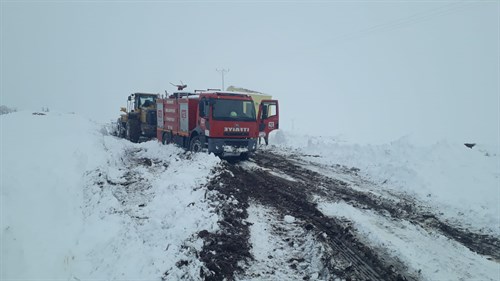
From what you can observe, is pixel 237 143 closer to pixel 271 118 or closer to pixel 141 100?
pixel 271 118

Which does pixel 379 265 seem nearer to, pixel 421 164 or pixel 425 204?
pixel 425 204

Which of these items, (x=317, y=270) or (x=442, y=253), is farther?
(x=442, y=253)

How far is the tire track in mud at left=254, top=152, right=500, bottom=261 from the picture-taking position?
6.64 metres

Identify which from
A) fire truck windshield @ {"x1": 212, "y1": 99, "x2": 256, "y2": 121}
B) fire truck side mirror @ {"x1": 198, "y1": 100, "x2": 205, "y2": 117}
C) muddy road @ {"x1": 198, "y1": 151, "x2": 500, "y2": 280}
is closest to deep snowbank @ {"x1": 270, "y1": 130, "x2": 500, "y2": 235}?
muddy road @ {"x1": 198, "y1": 151, "x2": 500, "y2": 280}

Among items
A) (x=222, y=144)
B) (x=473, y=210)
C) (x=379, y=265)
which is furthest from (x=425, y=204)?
(x=222, y=144)

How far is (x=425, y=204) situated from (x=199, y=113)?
9716 mm

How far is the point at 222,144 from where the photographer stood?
44.4 ft

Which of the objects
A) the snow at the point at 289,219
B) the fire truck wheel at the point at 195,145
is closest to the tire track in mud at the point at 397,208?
the snow at the point at 289,219

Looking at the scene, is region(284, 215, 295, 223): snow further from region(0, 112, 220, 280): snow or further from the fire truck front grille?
the fire truck front grille

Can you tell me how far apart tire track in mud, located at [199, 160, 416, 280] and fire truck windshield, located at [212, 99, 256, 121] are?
4397 millimetres

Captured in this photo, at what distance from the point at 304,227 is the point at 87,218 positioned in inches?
179

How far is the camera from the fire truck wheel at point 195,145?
14.4 m

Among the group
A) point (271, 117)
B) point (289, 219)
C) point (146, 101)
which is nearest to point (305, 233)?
point (289, 219)

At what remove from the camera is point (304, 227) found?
6.82m
